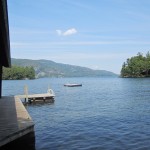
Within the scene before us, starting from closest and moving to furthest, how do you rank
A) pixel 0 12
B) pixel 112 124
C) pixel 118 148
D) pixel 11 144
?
pixel 0 12
pixel 11 144
pixel 118 148
pixel 112 124

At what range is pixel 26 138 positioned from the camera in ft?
58.9

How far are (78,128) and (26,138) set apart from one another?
6503mm

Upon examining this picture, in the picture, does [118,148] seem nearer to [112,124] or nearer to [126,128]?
[126,128]

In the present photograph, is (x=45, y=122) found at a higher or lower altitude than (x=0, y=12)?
lower

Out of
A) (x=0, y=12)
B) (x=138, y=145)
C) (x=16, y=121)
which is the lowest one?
(x=138, y=145)

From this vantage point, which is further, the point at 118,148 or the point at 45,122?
the point at 45,122

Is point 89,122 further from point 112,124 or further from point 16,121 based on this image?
point 16,121

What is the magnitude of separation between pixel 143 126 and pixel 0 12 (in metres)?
16.8

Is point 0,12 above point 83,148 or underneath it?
above

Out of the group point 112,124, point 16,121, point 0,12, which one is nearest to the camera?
point 0,12

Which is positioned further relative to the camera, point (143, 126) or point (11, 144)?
point (143, 126)

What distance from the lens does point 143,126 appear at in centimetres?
2444

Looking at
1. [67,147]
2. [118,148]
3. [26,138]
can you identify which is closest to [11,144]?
[26,138]

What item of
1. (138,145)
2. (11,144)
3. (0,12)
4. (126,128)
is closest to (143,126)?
(126,128)
